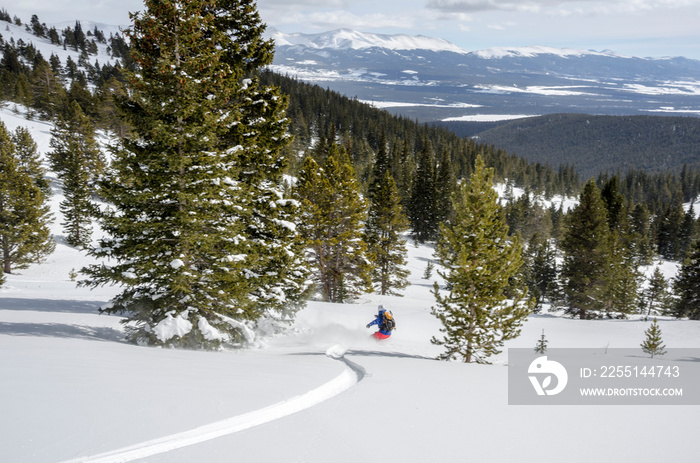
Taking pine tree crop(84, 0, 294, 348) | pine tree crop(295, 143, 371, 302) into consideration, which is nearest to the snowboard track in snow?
pine tree crop(84, 0, 294, 348)

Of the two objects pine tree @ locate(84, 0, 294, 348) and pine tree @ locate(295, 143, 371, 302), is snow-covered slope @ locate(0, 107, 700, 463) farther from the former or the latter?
pine tree @ locate(295, 143, 371, 302)

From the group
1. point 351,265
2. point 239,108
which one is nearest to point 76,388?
point 239,108

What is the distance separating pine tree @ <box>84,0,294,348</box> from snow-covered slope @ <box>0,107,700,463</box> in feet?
5.67

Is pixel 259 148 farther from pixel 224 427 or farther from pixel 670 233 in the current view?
pixel 670 233

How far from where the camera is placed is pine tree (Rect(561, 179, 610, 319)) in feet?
88.3

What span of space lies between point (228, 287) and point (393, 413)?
6.75m

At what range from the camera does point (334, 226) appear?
25.2m

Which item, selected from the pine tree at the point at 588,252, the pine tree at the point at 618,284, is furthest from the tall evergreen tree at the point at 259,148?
the pine tree at the point at 618,284

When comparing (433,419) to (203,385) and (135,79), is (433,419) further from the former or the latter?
(135,79)

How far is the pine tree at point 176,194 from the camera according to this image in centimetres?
1041

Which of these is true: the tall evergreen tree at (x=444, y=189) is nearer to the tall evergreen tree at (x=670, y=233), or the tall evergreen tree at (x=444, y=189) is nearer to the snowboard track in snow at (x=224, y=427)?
the snowboard track in snow at (x=224, y=427)

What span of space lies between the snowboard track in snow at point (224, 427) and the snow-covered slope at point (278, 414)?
0.7 inches

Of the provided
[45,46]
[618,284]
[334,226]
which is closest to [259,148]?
[334,226]

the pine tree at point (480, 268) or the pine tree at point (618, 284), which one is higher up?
the pine tree at point (480, 268)
